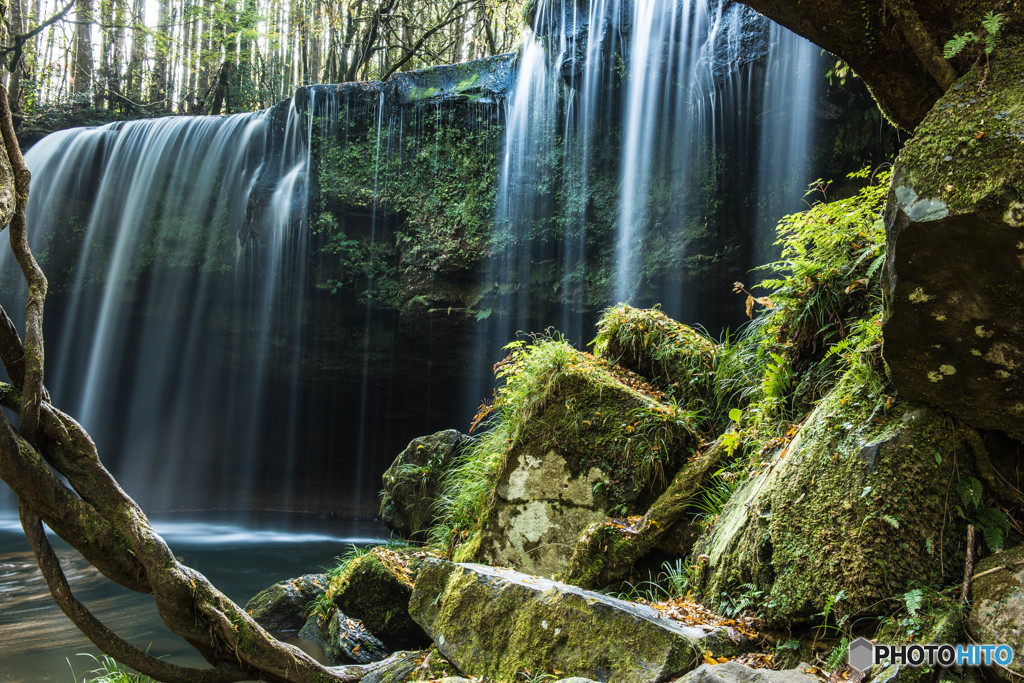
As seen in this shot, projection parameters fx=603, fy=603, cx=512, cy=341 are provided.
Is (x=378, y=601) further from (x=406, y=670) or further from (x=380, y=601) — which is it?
(x=406, y=670)

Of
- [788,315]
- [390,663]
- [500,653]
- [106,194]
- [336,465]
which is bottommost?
[336,465]

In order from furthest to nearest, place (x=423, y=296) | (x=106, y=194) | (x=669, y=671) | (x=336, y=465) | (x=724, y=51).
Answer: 1. (x=336, y=465)
2. (x=106, y=194)
3. (x=423, y=296)
4. (x=724, y=51)
5. (x=669, y=671)

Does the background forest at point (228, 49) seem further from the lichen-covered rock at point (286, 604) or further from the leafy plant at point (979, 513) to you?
the leafy plant at point (979, 513)

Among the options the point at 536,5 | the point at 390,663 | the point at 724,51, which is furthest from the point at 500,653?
the point at 536,5

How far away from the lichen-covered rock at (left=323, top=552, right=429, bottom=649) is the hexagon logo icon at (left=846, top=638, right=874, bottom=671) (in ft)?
14.0

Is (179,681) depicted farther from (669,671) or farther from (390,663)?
(669,671)

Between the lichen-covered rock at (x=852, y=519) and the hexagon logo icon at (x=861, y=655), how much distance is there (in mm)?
131

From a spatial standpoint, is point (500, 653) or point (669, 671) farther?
point (500, 653)

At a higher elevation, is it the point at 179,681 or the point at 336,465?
the point at 179,681

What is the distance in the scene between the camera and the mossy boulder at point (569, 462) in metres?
4.34

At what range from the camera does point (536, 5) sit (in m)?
10.8

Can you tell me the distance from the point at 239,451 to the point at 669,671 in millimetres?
14753

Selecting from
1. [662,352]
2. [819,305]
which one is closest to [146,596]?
[662,352]

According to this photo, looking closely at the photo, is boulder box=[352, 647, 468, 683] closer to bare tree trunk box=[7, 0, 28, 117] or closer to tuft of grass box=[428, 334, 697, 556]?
tuft of grass box=[428, 334, 697, 556]
